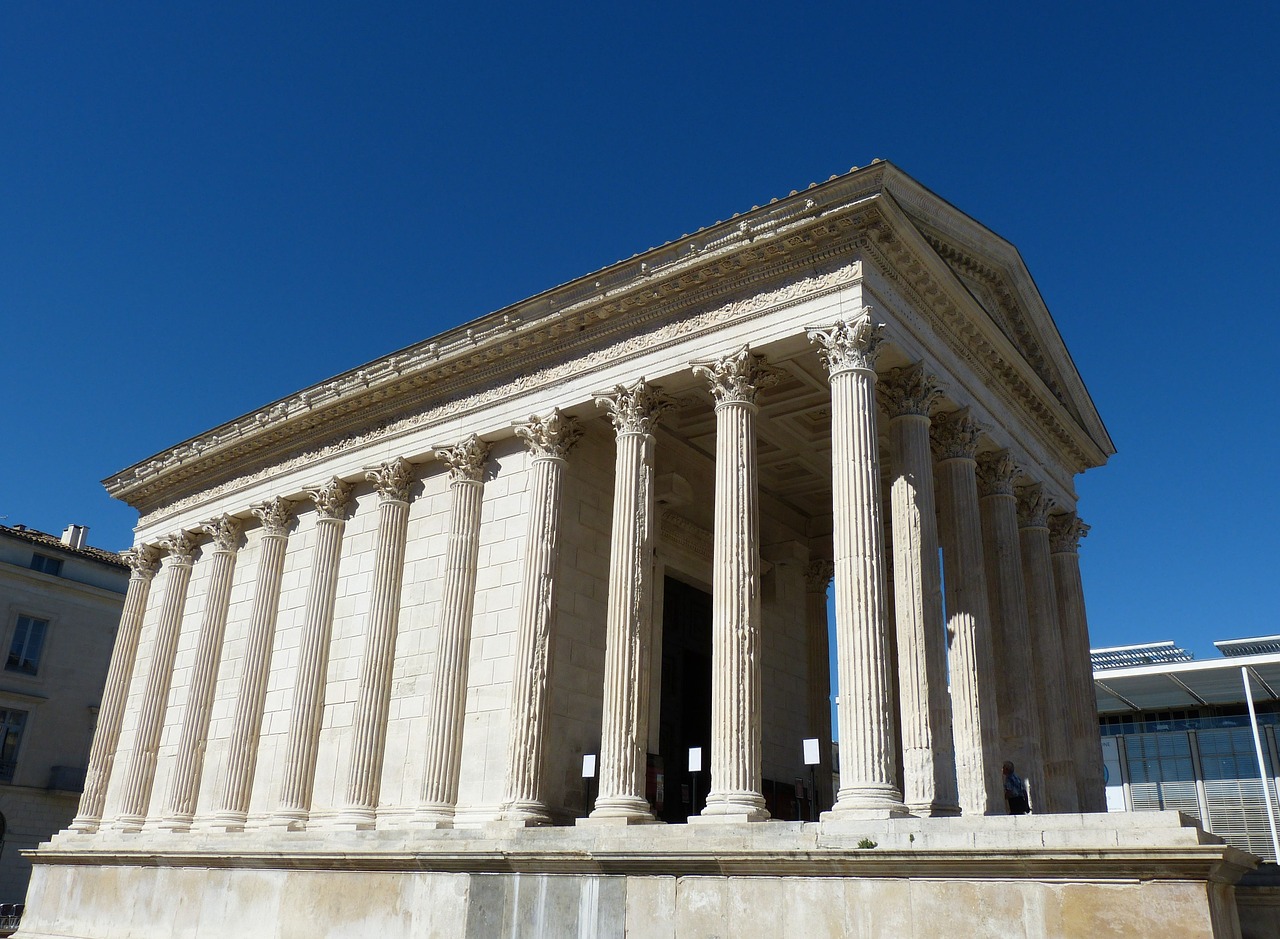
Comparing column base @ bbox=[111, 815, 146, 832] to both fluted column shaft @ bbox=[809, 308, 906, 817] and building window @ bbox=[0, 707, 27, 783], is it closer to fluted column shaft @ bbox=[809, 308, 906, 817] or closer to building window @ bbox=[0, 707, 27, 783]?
building window @ bbox=[0, 707, 27, 783]

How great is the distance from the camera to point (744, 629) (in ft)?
52.6

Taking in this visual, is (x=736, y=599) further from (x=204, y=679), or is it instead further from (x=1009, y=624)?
(x=204, y=679)

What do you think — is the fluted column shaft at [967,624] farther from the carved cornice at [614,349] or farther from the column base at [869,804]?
the carved cornice at [614,349]

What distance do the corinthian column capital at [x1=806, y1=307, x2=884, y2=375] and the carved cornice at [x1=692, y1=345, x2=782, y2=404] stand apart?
50.1 inches

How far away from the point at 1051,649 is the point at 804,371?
26.4 feet

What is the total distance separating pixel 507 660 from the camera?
1927cm

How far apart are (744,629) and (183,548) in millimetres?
17707

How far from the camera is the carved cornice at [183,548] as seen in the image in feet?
89.8

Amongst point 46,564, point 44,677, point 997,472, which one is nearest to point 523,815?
point 997,472

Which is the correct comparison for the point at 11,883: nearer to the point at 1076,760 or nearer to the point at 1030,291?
the point at 1076,760

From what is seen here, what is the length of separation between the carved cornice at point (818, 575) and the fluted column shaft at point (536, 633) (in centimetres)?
952

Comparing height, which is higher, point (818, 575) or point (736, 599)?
point (818, 575)

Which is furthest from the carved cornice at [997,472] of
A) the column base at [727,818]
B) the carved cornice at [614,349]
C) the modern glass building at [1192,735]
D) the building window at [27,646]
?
the building window at [27,646]

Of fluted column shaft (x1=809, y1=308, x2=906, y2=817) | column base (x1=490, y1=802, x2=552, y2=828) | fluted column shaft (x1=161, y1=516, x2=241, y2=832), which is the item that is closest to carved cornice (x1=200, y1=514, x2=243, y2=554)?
fluted column shaft (x1=161, y1=516, x2=241, y2=832)
